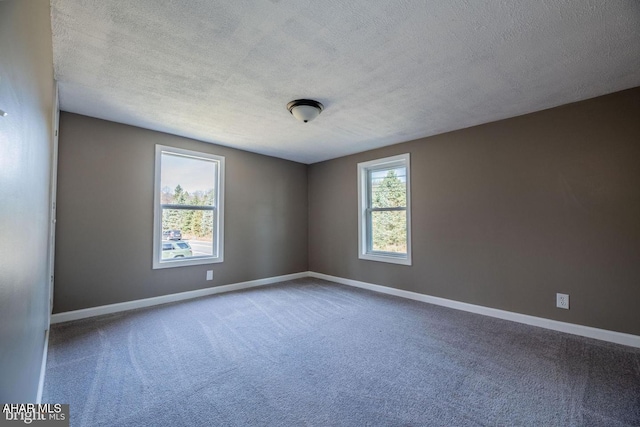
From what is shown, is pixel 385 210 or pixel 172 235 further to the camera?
pixel 385 210

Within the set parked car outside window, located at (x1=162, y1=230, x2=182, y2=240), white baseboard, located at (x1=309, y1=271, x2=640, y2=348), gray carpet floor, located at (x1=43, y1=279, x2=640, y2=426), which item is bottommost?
gray carpet floor, located at (x1=43, y1=279, x2=640, y2=426)

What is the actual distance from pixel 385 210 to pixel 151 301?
3595mm

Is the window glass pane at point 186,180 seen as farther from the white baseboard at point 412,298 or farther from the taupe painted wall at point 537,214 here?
the taupe painted wall at point 537,214

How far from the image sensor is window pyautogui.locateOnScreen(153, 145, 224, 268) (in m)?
3.76

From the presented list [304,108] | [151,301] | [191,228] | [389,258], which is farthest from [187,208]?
[389,258]

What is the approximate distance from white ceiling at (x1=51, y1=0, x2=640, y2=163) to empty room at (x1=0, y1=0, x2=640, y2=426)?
0.02m

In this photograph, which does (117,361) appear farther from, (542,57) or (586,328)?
(586,328)

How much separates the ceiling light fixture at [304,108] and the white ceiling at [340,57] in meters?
0.08

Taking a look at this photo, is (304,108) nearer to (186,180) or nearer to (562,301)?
(186,180)

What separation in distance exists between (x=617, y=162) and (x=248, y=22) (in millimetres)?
3411

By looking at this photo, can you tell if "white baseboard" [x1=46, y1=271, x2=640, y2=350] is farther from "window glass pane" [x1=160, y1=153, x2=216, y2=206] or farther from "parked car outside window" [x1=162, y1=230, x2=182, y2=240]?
"window glass pane" [x1=160, y1=153, x2=216, y2=206]

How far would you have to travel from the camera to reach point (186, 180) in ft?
13.3

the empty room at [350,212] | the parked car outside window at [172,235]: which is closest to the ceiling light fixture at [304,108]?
the empty room at [350,212]

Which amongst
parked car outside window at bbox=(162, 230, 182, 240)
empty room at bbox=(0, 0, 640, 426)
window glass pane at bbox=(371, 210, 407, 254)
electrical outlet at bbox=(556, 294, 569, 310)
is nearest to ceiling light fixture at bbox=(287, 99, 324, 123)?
empty room at bbox=(0, 0, 640, 426)
